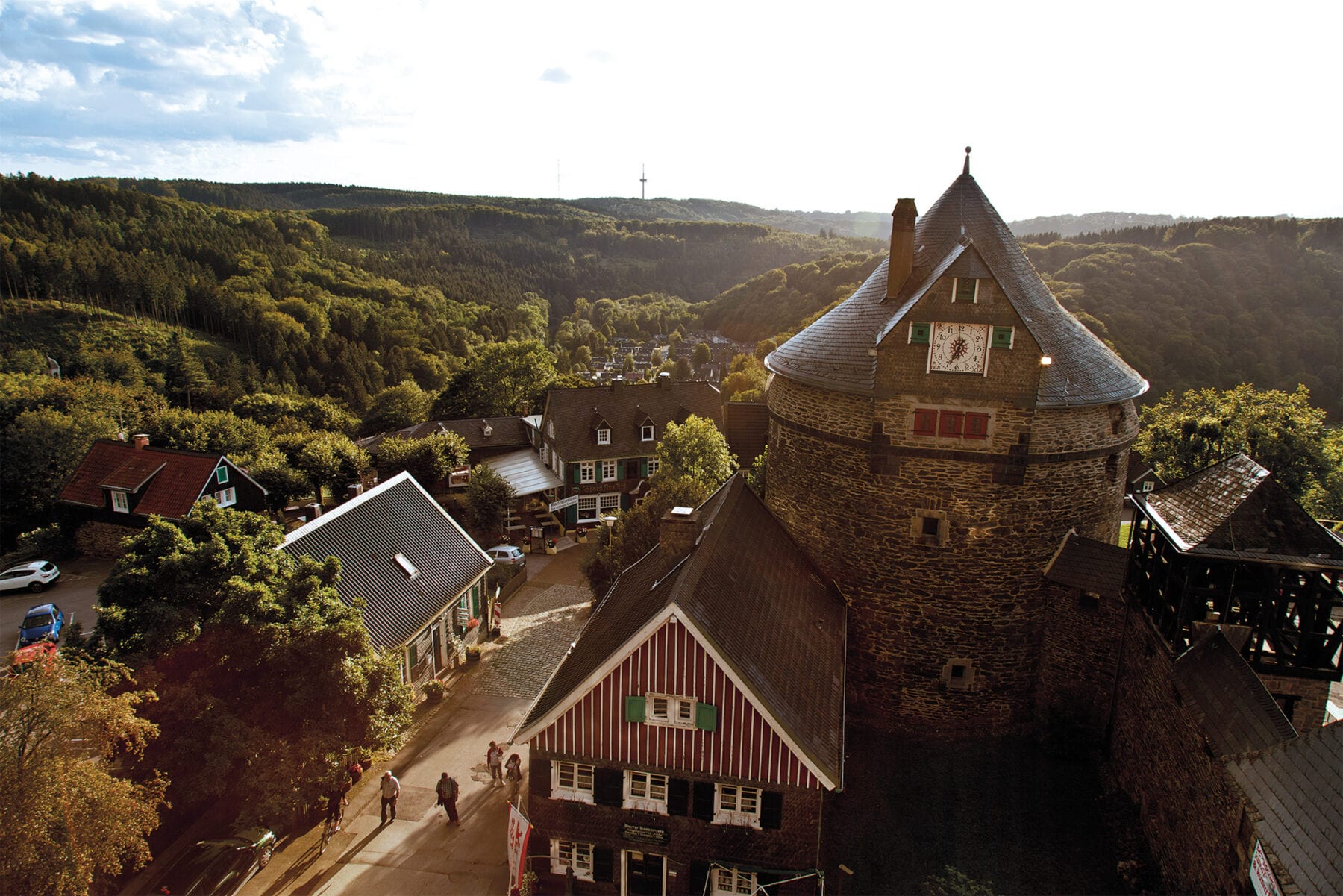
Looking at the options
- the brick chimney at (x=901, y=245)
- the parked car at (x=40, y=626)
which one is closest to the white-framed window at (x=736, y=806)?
the brick chimney at (x=901, y=245)

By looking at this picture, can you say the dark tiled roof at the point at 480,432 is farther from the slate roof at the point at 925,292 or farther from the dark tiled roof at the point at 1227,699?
the dark tiled roof at the point at 1227,699

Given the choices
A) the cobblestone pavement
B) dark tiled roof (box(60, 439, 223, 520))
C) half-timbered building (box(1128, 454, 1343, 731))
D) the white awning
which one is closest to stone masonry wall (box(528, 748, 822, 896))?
half-timbered building (box(1128, 454, 1343, 731))

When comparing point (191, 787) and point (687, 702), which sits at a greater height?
point (687, 702)

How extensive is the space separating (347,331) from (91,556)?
275ft

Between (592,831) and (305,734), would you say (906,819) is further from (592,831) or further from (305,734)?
(305,734)

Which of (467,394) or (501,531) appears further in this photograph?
(467,394)

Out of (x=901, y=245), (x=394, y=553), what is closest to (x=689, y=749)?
(x=901, y=245)

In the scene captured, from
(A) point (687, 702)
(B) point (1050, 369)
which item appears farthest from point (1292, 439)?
(A) point (687, 702)

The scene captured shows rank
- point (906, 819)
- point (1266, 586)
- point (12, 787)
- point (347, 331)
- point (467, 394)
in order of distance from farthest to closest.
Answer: point (347, 331) < point (467, 394) < point (906, 819) < point (1266, 586) < point (12, 787)

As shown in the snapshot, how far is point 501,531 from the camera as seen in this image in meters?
39.0

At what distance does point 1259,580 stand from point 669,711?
37.4 feet

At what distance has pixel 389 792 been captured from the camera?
55.5 feet

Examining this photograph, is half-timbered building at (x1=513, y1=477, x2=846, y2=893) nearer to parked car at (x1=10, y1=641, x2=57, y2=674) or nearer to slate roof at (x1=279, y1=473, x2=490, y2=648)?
parked car at (x1=10, y1=641, x2=57, y2=674)

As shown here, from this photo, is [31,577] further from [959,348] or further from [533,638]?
[959,348]
